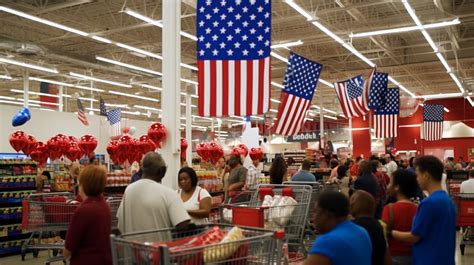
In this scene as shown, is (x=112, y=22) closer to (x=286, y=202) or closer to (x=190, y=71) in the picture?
(x=190, y=71)

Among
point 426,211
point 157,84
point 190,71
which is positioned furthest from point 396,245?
point 157,84

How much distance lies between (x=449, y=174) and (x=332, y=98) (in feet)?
69.2

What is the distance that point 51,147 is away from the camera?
9.03 metres

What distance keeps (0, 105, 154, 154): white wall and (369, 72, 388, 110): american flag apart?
10.1 meters

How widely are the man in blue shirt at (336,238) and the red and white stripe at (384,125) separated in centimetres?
1277

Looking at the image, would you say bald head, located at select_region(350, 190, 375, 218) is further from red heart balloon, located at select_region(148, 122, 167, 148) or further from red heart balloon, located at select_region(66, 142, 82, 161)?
red heart balloon, located at select_region(66, 142, 82, 161)

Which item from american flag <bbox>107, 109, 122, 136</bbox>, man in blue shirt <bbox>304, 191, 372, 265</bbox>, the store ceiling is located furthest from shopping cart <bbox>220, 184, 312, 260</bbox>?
american flag <bbox>107, 109, 122, 136</bbox>

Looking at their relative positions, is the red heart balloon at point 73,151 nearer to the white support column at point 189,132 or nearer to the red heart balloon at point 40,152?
the red heart balloon at point 40,152

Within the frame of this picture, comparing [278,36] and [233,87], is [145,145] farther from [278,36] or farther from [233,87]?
[278,36]

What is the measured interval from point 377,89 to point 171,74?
851 cm

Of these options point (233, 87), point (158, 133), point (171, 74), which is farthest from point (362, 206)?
point (171, 74)

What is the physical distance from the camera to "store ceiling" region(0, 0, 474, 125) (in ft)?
49.1

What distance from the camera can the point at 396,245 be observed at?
4.06 m

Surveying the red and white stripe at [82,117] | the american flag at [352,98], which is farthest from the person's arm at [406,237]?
the red and white stripe at [82,117]
